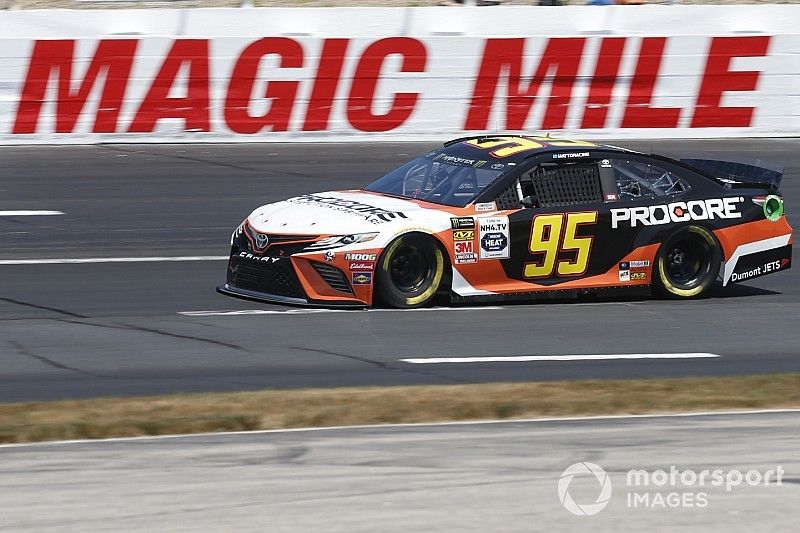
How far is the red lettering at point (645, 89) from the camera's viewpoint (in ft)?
66.6

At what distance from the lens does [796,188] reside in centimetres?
1766

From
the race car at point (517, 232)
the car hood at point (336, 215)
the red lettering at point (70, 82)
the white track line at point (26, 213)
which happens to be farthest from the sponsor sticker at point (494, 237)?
the red lettering at point (70, 82)

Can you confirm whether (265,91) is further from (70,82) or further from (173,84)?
(70,82)

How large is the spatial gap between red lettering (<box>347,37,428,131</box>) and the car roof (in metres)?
7.48

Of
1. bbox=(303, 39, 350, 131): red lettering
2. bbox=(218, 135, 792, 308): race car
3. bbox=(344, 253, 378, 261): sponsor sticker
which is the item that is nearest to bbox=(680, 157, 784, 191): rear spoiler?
bbox=(218, 135, 792, 308): race car

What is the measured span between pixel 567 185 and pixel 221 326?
3103mm

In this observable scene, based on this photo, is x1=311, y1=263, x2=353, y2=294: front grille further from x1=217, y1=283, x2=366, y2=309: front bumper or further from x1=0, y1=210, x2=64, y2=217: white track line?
x1=0, y1=210, x2=64, y2=217: white track line

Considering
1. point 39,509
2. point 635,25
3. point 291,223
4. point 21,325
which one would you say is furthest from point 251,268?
point 635,25

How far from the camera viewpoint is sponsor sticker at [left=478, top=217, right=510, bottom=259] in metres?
11.3

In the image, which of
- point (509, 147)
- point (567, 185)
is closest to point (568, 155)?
point (567, 185)

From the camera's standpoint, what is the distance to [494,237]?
1135 cm

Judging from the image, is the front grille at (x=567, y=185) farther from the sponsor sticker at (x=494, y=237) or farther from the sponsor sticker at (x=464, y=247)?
the sponsor sticker at (x=464, y=247)

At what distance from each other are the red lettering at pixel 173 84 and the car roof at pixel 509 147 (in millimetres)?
7637

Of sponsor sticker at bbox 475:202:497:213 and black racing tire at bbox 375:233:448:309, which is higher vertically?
sponsor sticker at bbox 475:202:497:213
